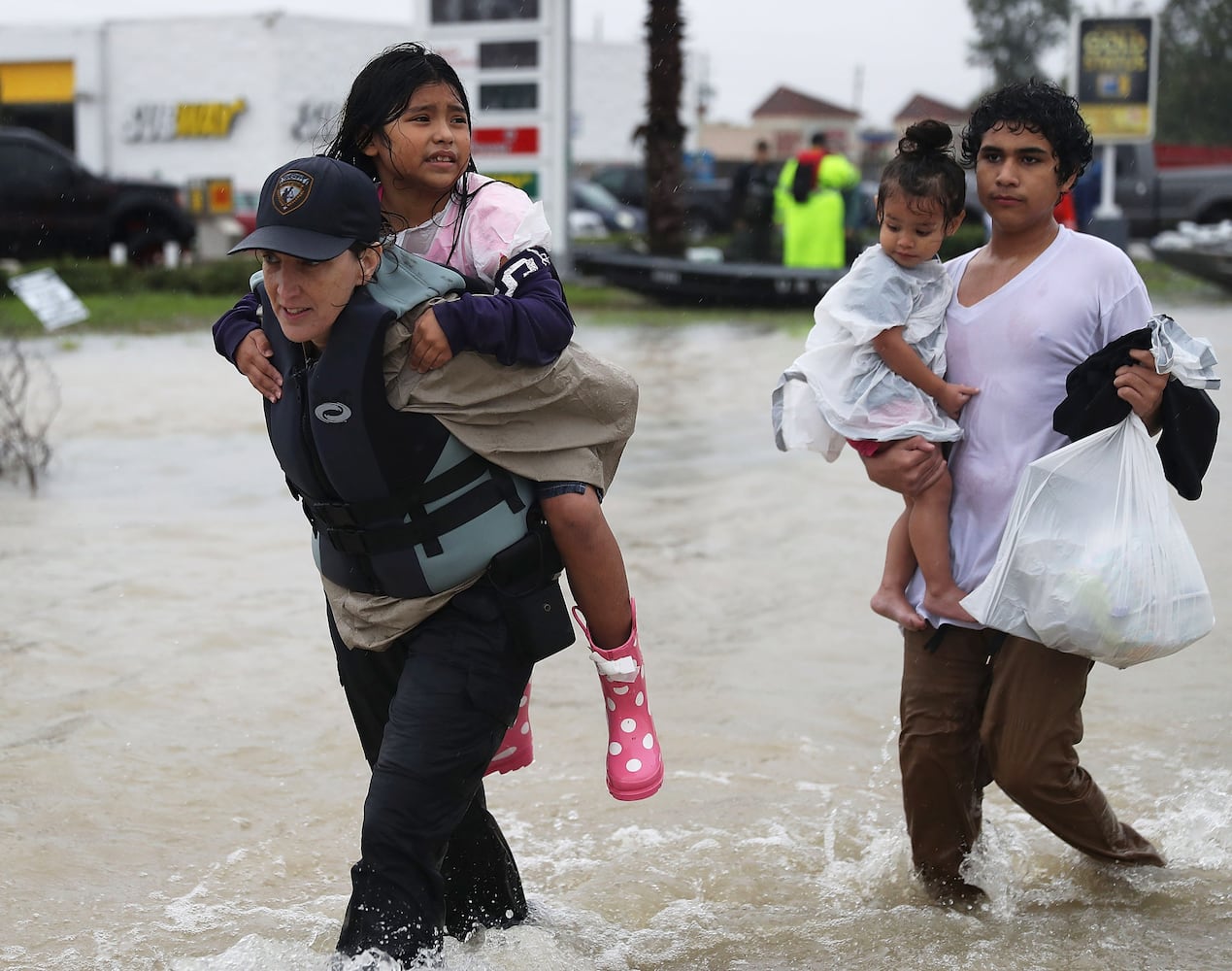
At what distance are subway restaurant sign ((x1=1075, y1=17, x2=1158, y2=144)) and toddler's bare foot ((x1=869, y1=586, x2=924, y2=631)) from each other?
16437 millimetres

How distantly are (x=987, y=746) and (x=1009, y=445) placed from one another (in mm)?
716

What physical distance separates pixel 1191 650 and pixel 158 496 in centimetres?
583

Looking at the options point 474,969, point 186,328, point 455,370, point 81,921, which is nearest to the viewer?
point 455,370

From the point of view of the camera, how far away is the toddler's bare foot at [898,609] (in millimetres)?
3857

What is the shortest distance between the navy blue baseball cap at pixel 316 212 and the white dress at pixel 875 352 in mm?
1235

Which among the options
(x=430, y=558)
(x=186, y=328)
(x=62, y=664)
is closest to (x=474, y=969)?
(x=430, y=558)

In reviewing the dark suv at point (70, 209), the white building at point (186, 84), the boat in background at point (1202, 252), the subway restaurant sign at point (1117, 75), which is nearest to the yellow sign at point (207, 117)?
the white building at point (186, 84)

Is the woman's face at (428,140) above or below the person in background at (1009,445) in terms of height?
above

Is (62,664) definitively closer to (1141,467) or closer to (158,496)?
(158,496)

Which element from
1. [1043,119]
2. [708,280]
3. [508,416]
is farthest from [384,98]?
[708,280]

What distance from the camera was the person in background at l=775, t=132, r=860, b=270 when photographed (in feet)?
57.2

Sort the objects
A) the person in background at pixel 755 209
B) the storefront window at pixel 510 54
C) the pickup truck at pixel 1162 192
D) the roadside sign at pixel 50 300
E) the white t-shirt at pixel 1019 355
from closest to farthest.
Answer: the white t-shirt at pixel 1019 355
the roadside sign at pixel 50 300
the person in background at pixel 755 209
the storefront window at pixel 510 54
the pickup truck at pixel 1162 192

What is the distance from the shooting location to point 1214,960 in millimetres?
3703

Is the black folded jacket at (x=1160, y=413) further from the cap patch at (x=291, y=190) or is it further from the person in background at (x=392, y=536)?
the cap patch at (x=291, y=190)
